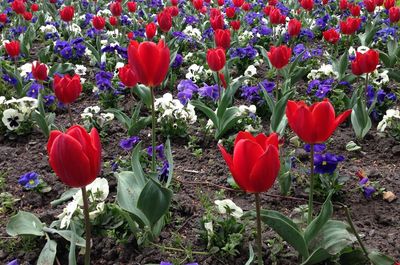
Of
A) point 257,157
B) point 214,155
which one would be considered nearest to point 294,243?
point 257,157

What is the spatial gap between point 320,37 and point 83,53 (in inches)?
127

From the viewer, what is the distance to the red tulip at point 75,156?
1.53m

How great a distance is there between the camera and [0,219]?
2.91m

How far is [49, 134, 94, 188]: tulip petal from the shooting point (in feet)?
5.00

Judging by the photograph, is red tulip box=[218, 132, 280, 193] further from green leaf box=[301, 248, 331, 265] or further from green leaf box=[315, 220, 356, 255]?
green leaf box=[315, 220, 356, 255]

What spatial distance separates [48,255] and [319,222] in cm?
120

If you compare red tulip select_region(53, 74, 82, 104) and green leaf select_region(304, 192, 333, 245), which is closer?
green leaf select_region(304, 192, 333, 245)

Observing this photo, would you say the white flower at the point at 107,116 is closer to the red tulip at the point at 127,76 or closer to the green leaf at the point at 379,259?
the red tulip at the point at 127,76

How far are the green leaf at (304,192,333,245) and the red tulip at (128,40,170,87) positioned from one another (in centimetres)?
88

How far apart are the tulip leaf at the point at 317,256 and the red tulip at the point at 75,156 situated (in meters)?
1.04

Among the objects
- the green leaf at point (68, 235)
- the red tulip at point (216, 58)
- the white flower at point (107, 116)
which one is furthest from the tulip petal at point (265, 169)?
the white flower at point (107, 116)

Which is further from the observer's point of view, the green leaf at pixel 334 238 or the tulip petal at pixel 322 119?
the green leaf at pixel 334 238

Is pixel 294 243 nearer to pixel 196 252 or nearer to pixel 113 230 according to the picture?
pixel 196 252

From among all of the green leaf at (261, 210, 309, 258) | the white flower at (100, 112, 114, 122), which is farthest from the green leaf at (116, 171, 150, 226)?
the white flower at (100, 112, 114, 122)
